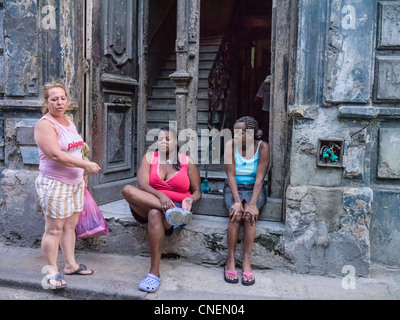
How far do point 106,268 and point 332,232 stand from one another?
2.04 m

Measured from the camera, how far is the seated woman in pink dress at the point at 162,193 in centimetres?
344

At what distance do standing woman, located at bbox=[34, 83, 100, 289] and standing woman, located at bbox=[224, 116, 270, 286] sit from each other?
1.23 m

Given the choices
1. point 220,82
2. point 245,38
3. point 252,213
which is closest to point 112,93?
point 252,213

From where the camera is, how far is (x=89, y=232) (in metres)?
3.79

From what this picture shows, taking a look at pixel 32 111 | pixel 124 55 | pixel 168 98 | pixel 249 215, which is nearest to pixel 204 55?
pixel 168 98

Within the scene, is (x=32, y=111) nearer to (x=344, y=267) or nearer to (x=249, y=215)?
(x=249, y=215)

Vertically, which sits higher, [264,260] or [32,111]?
[32,111]

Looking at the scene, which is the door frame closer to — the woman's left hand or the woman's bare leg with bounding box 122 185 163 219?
the woman's left hand

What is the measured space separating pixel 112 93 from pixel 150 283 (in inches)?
85.7

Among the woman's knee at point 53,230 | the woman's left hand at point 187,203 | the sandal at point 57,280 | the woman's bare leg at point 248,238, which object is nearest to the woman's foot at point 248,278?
the woman's bare leg at point 248,238

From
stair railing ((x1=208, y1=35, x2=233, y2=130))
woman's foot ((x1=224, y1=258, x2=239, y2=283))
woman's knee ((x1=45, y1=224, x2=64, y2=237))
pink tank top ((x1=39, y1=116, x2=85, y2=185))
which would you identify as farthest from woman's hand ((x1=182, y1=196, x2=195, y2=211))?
stair railing ((x1=208, y1=35, x2=233, y2=130))

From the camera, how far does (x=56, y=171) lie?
3.22 m

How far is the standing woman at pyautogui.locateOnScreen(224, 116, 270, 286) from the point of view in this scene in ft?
11.8

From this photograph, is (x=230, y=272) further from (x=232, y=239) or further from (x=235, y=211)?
(x=235, y=211)
